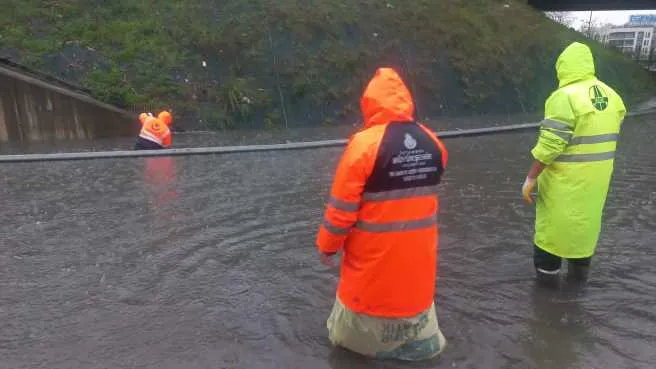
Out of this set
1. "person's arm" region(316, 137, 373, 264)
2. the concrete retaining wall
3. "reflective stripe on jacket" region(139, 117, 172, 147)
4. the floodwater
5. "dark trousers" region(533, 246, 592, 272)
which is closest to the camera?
"person's arm" region(316, 137, 373, 264)

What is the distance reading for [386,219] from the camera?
2975 mm

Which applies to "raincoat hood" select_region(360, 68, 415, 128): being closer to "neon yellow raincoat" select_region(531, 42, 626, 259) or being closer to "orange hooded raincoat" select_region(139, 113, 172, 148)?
"neon yellow raincoat" select_region(531, 42, 626, 259)

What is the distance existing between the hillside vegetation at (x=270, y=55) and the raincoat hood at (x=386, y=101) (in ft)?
→ 49.2

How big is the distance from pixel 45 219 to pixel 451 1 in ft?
78.0

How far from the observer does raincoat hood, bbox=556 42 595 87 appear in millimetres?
4152

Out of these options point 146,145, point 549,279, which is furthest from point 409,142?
point 146,145

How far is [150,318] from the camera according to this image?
394 cm

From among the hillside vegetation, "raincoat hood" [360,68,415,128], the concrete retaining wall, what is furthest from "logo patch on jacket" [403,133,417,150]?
the hillside vegetation

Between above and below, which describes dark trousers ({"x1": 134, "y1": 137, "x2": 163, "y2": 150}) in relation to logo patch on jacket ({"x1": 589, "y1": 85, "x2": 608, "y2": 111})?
below

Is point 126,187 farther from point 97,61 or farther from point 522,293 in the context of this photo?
point 97,61

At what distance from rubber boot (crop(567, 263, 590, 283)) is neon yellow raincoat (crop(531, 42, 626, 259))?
0.84 ft

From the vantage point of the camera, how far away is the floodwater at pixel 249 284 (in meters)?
3.50

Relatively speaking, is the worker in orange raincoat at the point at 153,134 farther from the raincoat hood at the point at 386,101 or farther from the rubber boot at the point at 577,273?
the raincoat hood at the point at 386,101

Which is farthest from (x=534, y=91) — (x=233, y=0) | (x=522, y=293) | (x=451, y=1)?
(x=522, y=293)
